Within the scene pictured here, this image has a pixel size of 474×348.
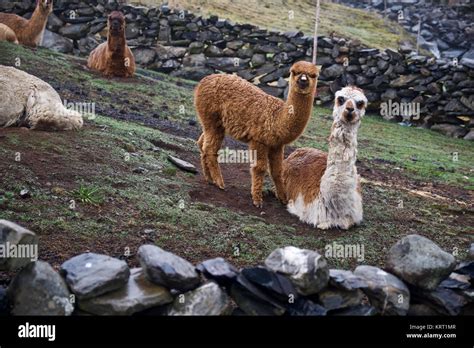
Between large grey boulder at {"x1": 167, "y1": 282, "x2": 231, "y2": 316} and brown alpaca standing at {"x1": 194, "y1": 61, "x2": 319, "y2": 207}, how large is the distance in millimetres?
3220

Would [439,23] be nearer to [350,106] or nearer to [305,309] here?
[350,106]

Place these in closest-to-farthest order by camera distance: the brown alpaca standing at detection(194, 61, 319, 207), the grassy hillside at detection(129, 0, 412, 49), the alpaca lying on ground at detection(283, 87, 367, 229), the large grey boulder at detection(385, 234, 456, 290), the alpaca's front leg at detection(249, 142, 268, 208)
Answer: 1. the large grey boulder at detection(385, 234, 456, 290)
2. the alpaca lying on ground at detection(283, 87, 367, 229)
3. the brown alpaca standing at detection(194, 61, 319, 207)
4. the alpaca's front leg at detection(249, 142, 268, 208)
5. the grassy hillside at detection(129, 0, 412, 49)

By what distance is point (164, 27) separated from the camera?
18484mm

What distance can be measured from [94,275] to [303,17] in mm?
23890

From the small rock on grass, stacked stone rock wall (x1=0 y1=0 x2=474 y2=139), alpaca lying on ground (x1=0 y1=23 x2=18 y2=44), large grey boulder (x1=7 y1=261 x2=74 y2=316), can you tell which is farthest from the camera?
stacked stone rock wall (x1=0 y1=0 x2=474 y2=139)

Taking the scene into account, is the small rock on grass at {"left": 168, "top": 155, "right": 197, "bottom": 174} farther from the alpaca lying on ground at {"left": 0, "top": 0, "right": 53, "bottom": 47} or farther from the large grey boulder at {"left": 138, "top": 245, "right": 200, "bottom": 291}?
the alpaca lying on ground at {"left": 0, "top": 0, "right": 53, "bottom": 47}

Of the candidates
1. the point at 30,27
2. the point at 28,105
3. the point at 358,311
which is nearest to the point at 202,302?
the point at 358,311

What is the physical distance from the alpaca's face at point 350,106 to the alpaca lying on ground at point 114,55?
27.3ft

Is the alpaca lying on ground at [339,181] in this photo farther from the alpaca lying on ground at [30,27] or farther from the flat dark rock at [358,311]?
the alpaca lying on ground at [30,27]

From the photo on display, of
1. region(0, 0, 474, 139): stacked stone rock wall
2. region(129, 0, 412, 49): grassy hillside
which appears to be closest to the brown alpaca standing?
region(0, 0, 474, 139): stacked stone rock wall

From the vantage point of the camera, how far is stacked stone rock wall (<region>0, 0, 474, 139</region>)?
16297mm

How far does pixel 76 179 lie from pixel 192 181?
1.71 meters

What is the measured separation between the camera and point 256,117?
23.3ft

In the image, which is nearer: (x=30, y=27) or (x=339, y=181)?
(x=339, y=181)
